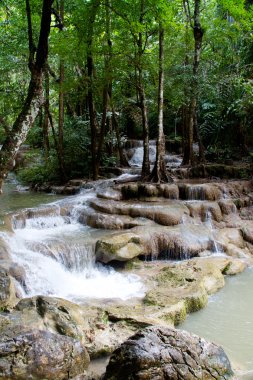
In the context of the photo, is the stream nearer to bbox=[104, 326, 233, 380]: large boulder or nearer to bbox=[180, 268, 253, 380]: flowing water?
bbox=[180, 268, 253, 380]: flowing water

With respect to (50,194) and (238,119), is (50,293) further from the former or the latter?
(238,119)

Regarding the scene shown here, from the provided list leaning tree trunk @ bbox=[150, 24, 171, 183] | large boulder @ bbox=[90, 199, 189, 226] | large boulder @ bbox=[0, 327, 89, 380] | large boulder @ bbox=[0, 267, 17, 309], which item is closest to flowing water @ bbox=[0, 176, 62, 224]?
large boulder @ bbox=[90, 199, 189, 226]

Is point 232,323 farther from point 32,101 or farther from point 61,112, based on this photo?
point 61,112

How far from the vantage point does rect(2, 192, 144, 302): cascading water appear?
7.30 metres

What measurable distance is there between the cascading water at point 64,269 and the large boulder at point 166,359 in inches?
112

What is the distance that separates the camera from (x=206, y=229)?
402 inches

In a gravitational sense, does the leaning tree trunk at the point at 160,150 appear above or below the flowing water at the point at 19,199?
above

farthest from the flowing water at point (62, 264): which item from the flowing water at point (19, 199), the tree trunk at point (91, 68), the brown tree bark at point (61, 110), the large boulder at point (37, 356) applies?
the brown tree bark at point (61, 110)

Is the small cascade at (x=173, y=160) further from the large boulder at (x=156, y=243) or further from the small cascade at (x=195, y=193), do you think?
the large boulder at (x=156, y=243)

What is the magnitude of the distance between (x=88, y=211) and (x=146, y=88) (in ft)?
22.3

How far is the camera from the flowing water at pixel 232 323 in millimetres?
5246

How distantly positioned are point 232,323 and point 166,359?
2.73 m

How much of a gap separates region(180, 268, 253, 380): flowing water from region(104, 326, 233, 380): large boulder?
0.60 meters

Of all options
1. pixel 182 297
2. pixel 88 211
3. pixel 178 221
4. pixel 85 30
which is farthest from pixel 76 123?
pixel 182 297
